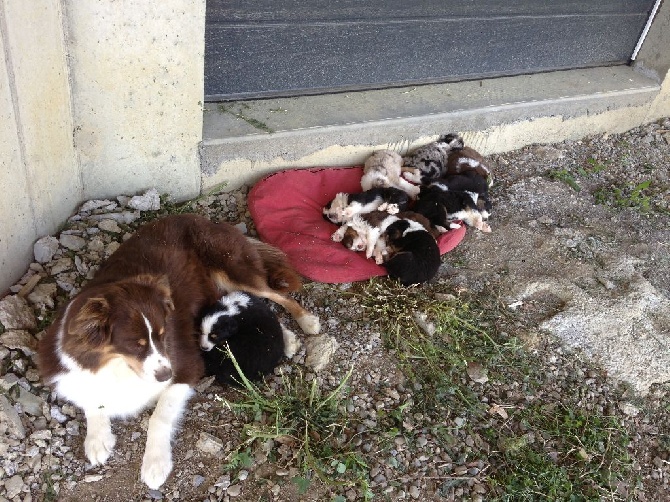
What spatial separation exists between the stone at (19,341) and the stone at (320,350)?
5.26 feet

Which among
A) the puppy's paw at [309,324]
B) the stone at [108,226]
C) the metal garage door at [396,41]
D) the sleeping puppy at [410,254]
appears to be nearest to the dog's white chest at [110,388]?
the puppy's paw at [309,324]

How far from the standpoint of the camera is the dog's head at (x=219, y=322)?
359 centimetres

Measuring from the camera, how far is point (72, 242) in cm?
414

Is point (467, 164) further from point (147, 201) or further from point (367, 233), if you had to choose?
point (147, 201)

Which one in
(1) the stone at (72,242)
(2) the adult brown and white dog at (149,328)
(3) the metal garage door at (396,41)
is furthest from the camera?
(3) the metal garage door at (396,41)

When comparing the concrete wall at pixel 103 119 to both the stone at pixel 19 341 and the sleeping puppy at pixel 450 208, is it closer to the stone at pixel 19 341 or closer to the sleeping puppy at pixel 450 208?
the stone at pixel 19 341

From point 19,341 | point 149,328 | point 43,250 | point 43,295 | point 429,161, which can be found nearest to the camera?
point 149,328

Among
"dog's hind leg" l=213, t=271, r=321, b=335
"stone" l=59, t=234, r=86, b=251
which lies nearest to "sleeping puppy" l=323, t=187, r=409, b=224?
"dog's hind leg" l=213, t=271, r=321, b=335

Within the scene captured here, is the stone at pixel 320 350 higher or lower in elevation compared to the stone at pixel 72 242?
lower

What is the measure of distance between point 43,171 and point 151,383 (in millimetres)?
1648

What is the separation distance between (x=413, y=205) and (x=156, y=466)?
298cm

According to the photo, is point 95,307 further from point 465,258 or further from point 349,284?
point 465,258

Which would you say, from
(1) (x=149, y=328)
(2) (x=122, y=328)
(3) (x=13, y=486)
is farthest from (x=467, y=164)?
(3) (x=13, y=486)

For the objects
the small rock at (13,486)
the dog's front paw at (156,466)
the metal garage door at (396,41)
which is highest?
the metal garage door at (396,41)
